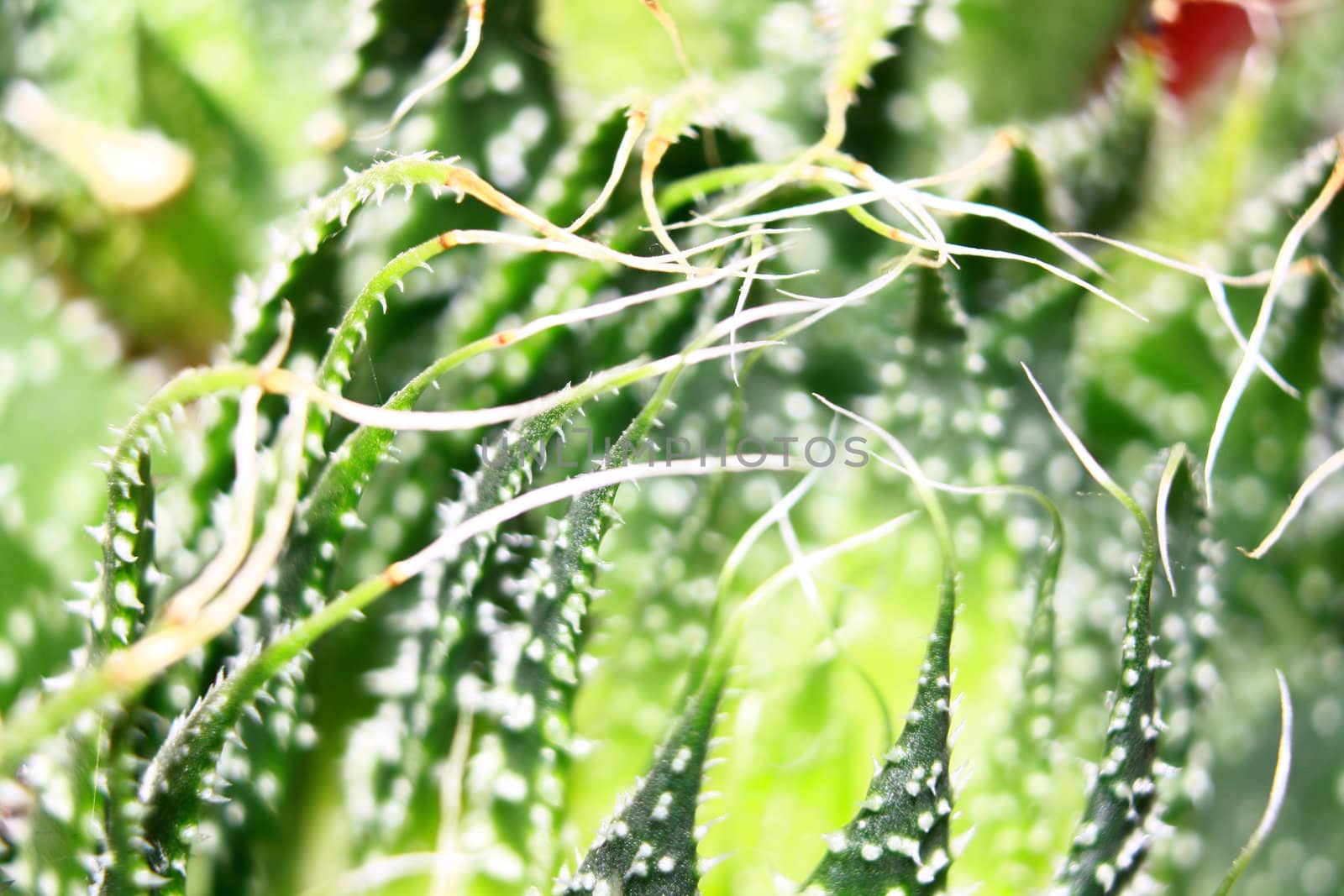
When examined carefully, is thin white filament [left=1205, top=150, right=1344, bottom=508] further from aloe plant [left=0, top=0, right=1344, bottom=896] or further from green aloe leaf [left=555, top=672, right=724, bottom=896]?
green aloe leaf [left=555, top=672, right=724, bottom=896]

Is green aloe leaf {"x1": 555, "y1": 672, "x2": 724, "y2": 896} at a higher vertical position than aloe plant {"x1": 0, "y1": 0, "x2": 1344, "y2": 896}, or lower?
lower

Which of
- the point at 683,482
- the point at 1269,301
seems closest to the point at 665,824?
the point at 683,482

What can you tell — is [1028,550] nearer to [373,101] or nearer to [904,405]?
[904,405]

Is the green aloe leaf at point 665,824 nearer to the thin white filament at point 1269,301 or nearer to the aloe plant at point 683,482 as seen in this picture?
the aloe plant at point 683,482

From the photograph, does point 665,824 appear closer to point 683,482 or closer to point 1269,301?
Answer: point 683,482

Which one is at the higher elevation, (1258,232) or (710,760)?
(1258,232)

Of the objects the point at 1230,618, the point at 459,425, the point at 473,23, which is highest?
the point at 473,23

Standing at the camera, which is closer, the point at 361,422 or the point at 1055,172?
the point at 361,422

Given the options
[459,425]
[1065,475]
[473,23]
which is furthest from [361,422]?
[1065,475]

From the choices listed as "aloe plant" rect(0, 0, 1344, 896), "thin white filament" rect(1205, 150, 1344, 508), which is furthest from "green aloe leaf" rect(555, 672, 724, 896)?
"thin white filament" rect(1205, 150, 1344, 508)
